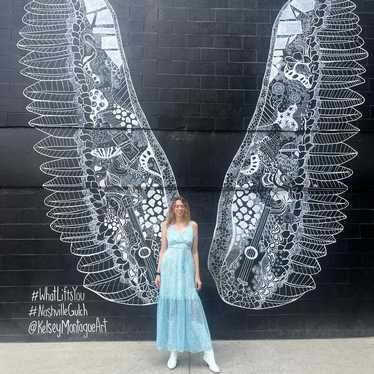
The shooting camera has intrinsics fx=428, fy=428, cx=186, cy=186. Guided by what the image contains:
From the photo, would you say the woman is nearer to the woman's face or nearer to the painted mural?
the woman's face

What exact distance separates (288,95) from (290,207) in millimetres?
1400

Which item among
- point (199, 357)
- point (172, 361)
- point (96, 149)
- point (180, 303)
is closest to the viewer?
point (180, 303)

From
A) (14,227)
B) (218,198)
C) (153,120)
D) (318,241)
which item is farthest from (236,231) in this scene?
(14,227)

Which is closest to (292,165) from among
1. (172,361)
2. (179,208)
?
A: (179,208)

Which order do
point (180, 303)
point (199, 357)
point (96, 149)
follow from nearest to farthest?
point (180, 303) < point (199, 357) < point (96, 149)

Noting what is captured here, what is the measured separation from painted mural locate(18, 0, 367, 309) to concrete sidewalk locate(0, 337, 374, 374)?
550 mm

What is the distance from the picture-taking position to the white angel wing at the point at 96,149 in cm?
511

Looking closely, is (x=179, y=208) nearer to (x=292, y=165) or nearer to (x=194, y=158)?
(x=194, y=158)

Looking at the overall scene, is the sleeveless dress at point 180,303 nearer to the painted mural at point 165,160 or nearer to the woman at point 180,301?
the woman at point 180,301

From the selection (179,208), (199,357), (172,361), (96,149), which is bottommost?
(199,357)

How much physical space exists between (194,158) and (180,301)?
6.05 ft

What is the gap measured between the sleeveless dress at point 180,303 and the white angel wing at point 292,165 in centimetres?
104

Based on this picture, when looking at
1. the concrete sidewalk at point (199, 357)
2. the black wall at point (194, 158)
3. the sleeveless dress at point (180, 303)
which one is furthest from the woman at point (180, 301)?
the black wall at point (194, 158)

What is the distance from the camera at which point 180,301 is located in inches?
161
